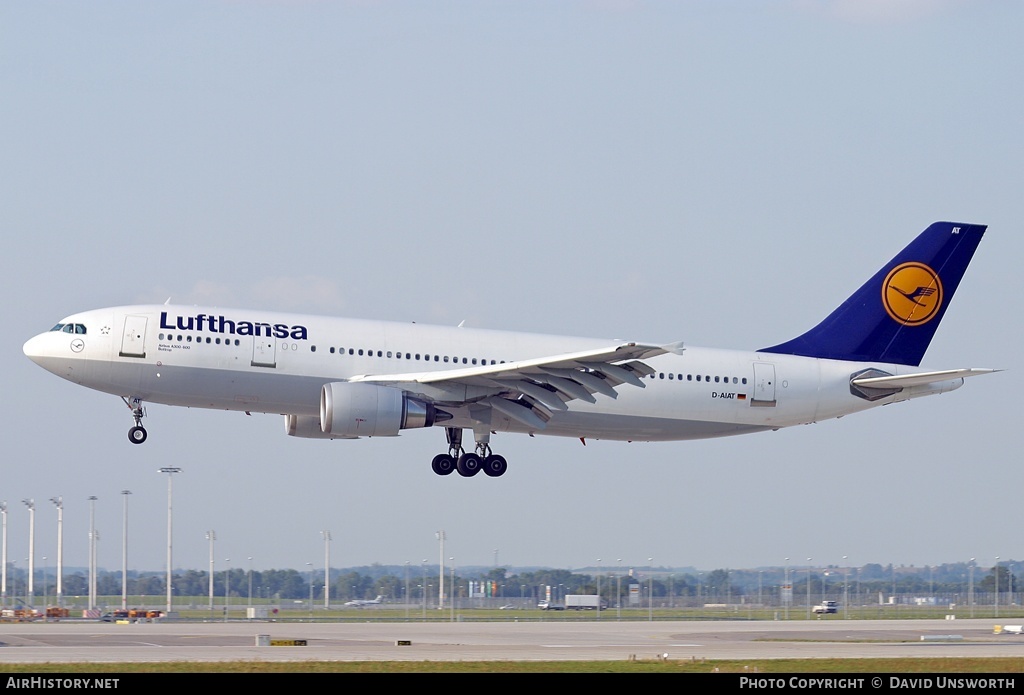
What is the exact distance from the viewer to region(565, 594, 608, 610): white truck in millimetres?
82125

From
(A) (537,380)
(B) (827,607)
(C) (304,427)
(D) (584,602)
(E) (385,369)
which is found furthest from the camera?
(D) (584,602)

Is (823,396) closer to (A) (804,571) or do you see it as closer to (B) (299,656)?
(B) (299,656)

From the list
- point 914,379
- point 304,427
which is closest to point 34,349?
point 304,427

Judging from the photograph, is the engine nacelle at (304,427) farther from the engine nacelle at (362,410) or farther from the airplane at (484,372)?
the engine nacelle at (362,410)

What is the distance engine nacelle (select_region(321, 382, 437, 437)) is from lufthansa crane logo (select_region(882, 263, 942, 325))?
61.7 ft

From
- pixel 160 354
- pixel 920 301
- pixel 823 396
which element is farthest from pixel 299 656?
pixel 920 301

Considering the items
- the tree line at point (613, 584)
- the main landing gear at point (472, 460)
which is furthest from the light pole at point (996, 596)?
the main landing gear at point (472, 460)

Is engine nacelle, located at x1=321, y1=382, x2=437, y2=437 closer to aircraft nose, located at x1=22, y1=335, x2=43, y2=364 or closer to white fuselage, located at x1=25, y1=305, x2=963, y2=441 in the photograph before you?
white fuselage, located at x1=25, y1=305, x2=963, y2=441

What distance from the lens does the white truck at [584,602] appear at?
8212cm

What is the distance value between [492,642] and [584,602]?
45535 mm

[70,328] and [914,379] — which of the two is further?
[914,379]

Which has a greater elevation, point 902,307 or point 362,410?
point 902,307

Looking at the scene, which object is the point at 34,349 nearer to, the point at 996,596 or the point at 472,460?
the point at 472,460

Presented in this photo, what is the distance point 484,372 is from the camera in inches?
1651
